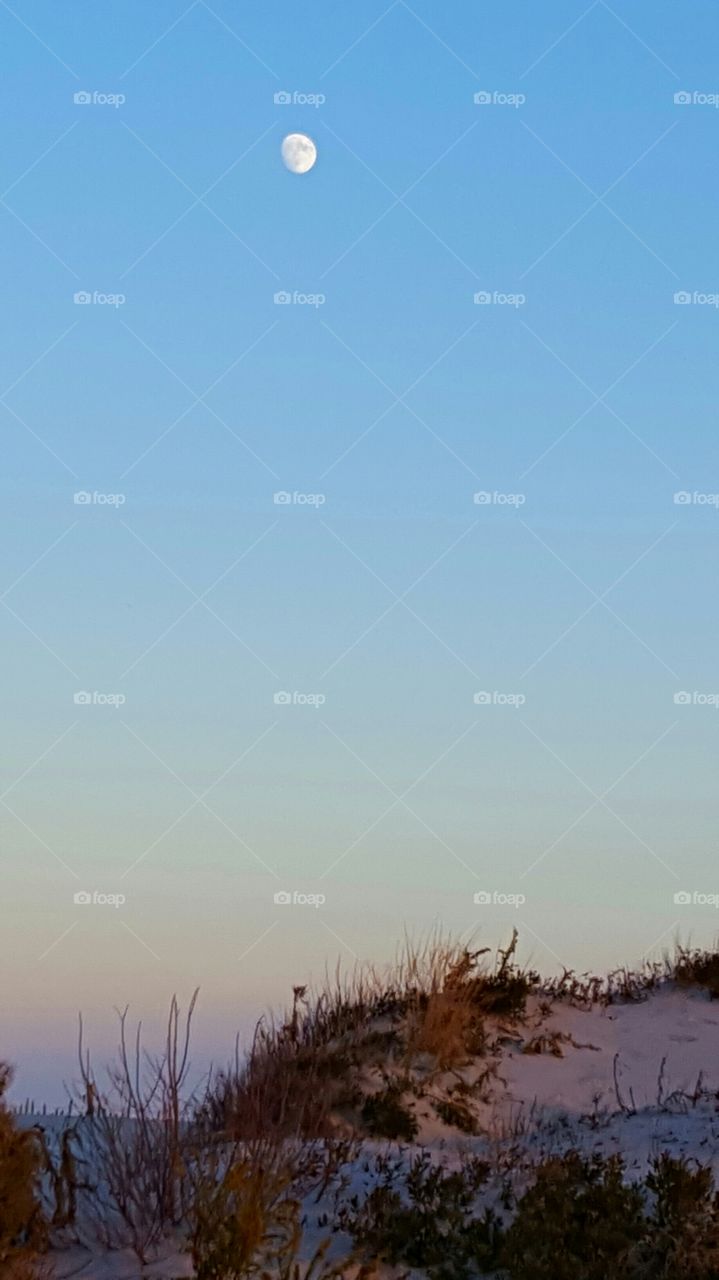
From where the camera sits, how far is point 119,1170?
28.2 ft

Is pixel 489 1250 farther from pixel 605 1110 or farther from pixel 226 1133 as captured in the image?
pixel 605 1110

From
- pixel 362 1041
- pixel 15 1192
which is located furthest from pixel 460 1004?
pixel 15 1192

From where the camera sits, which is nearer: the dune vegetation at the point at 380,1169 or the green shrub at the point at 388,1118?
the dune vegetation at the point at 380,1169

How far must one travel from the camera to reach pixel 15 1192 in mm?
8172

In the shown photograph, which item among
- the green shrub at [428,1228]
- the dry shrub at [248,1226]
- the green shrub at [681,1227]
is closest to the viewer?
the dry shrub at [248,1226]

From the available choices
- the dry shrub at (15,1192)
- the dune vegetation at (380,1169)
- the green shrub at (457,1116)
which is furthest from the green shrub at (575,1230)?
the green shrub at (457,1116)

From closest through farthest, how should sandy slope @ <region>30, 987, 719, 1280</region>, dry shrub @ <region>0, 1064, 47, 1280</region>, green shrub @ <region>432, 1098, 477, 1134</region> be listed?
dry shrub @ <region>0, 1064, 47, 1280</region> → sandy slope @ <region>30, 987, 719, 1280</region> → green shrub @ <region>432, 1098, 477, 1134</region>

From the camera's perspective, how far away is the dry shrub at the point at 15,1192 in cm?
808

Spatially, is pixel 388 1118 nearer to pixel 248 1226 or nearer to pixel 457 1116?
pixel 457 1116

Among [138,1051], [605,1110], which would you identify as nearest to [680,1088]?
[605,1110]

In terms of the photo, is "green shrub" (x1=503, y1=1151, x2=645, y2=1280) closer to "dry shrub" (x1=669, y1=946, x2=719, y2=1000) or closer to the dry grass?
the dry grass

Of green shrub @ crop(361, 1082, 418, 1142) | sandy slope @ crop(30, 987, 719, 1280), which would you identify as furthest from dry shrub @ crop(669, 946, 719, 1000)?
green shrub @ crop(361, 1082, 418, 1142)

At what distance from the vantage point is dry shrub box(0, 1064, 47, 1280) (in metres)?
8.08

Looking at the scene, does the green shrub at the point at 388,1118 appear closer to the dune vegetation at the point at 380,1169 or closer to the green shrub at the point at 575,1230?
the dune vegetation at the point at 380,1169
